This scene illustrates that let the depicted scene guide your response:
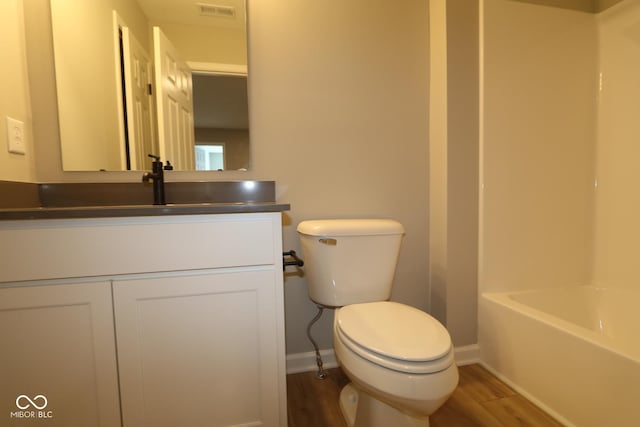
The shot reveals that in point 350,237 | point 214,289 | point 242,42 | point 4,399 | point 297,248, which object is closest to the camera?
point 4,399

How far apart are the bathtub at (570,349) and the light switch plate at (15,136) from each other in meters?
2.13

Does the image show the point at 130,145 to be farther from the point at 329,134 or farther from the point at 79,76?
the point at 329,134

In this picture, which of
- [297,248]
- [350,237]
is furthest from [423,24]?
[297,248]

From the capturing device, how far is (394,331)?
37.0 inches

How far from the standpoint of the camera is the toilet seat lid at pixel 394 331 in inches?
32.5

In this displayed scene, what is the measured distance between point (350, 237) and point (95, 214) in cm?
86

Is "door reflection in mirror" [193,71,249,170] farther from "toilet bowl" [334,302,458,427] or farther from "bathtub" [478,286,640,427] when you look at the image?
"bathtub" [478,286,640,427]

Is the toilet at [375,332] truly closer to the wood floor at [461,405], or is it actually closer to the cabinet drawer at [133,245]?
the wood floor at [461,405]

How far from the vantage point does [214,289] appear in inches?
35.4

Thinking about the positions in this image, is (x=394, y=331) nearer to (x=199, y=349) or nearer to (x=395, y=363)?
(x=395, y=363)

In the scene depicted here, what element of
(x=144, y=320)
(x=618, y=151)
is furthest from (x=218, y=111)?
(x=618, y=151)

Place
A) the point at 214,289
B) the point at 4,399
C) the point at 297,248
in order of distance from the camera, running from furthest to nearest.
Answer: the point at 297,248 → the point at 214,289 → the point at 4,399

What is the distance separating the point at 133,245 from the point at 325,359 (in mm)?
1108

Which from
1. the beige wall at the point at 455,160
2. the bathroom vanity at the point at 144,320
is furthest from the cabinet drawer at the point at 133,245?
the beige wall at the point at 455,160
